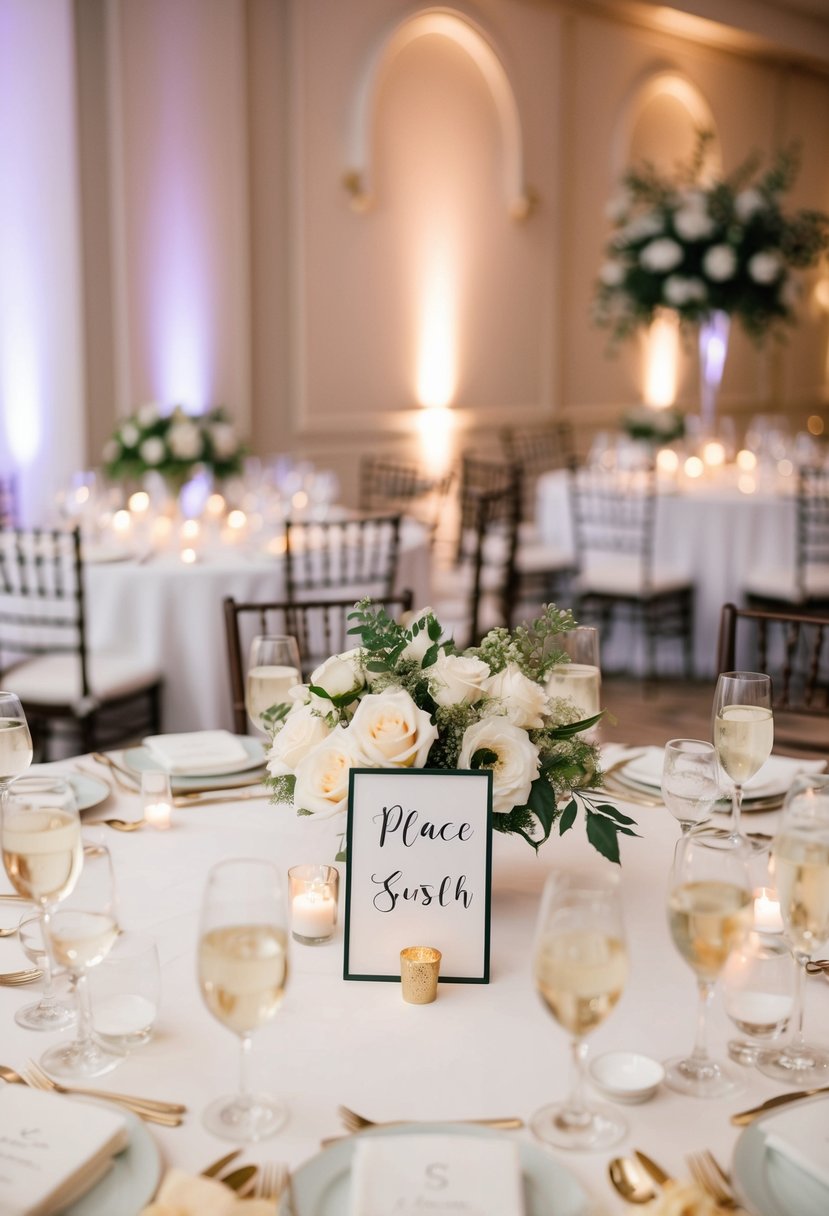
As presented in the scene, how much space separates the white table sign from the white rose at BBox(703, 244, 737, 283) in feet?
18.8

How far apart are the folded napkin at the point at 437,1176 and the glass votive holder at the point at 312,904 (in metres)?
0.41

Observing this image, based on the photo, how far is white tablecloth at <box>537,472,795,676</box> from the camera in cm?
573

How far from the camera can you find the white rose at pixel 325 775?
53.7 inches

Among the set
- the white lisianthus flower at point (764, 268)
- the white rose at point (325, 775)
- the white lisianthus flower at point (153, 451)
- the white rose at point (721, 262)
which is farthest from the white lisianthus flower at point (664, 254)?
the white rose at point (325, 775)

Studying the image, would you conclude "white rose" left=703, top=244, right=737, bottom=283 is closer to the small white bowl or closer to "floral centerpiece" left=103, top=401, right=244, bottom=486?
"floral centerpiece" left=103, top=401, right=244, bottom=486

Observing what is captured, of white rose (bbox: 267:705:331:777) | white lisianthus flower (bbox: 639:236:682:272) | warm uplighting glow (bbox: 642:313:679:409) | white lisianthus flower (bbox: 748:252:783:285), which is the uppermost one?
white lisianthus flower (bbox: 639:236:682:272)

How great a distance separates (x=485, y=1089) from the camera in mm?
1127

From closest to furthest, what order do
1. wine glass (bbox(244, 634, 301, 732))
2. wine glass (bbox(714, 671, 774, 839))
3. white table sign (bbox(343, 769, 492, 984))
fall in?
white table sign (bbox(343, 769, 492, 984)) → wine glass (bbox(714, 671, 774, 839)) → wine glass (bbox(244, 634, 301, 732))

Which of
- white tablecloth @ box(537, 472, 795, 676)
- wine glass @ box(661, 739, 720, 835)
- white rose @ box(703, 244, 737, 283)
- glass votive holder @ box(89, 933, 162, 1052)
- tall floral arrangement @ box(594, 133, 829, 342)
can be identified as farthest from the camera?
tall floral arrangement @ box(594, 133, 829, 342)

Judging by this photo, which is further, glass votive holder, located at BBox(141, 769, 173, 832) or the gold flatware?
glass votive holder, located at BBox(141, 769, 173, 832)

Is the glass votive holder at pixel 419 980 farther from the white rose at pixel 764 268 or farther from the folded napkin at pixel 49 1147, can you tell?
the white rose at pixel 764 268

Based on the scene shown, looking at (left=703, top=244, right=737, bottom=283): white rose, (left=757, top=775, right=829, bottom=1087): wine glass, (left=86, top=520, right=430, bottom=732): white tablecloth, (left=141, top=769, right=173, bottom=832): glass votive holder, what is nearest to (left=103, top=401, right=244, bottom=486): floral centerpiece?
(left=86, top=520, right=430, bottom=732): white tablecloth

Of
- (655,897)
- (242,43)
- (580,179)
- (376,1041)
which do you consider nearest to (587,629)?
(655,897)

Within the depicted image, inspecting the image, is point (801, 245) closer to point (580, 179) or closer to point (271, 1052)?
point (580, 179)
